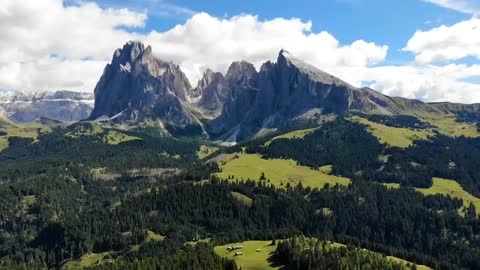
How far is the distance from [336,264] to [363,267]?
10106 millimetres

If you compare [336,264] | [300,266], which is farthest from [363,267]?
[300,266]

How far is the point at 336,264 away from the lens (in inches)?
7854

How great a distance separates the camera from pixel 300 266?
199375 millimetres

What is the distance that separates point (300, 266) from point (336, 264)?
525 inches

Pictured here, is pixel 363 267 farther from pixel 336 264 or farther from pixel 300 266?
pixel 300 266

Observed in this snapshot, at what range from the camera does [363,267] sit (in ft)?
655

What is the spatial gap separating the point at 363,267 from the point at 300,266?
2336 centimetres
